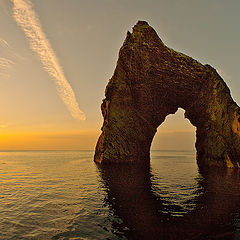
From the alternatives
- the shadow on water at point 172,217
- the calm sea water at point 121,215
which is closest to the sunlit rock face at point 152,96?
the calm sea water at point 121,215

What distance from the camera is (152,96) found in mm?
47812

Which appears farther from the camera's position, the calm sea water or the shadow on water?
the calm sea water

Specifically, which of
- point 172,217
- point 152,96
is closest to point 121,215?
point 172,217

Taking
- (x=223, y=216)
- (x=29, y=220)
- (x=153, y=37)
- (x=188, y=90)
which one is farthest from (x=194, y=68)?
(x=29, y=220)

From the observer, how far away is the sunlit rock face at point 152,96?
44.6 m

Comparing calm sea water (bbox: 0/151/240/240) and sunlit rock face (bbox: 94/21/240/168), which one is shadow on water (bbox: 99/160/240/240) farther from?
sunlit rock face (bbox: 94/21/240/168)

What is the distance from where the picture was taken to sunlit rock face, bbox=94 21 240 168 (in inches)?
1756

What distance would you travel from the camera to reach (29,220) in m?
11.4

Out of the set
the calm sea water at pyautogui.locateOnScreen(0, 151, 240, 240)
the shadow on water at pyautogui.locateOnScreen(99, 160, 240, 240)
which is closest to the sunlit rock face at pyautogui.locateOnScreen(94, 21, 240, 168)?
the calm sea water at pyautogui.locateOnScreen(0, 151, 240, 240)

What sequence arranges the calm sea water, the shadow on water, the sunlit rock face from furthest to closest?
the sunlit rock face, the calm sea water, the shadow on water

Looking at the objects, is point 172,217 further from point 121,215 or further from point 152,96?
point 152,96

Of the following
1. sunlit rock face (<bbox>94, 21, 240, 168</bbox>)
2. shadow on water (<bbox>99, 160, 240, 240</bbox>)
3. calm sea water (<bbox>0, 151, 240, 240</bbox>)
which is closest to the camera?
shadow on water (<bbox>99, 160, 240, 240</bbox>)

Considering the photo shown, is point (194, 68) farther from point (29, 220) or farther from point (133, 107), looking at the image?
point (29, 220)

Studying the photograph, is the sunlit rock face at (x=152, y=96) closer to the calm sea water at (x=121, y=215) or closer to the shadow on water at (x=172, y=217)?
the calm sea water at (x=121, y=215)
